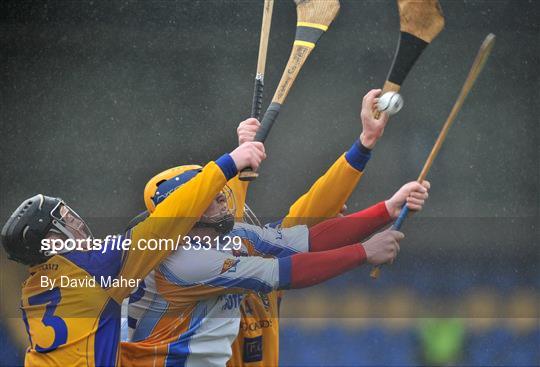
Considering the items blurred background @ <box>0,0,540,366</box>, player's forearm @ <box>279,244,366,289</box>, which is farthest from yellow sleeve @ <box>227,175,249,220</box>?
blurred background @ <box>0,0,540,366</box>

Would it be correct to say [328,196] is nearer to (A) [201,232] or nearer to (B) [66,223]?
(A) [201,232]

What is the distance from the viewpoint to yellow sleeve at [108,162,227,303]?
2904mm

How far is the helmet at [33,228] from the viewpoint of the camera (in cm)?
292

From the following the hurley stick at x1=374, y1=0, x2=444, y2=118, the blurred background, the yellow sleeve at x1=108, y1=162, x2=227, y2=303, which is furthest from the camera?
the blurred background

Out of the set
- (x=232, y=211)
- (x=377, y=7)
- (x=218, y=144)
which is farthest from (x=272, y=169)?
(x=232, y=211)

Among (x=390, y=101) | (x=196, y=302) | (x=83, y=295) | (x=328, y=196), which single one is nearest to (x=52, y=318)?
(x=83, y=295)

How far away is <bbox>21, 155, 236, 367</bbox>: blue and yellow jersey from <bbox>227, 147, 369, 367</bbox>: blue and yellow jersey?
568mm

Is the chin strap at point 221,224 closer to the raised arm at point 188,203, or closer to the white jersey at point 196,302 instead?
the white jersey at point 196,302

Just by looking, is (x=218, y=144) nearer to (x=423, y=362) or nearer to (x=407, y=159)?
(x=407, y=159)

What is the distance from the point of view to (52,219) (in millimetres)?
2963

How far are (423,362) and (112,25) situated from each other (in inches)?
95.6

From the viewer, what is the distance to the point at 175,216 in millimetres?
2912

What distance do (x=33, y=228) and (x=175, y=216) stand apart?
0.42 m

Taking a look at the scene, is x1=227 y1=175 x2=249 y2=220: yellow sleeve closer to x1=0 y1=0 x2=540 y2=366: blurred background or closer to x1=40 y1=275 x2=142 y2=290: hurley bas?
x1=40 y1=275 x2=142 y2=290: hurley bas
